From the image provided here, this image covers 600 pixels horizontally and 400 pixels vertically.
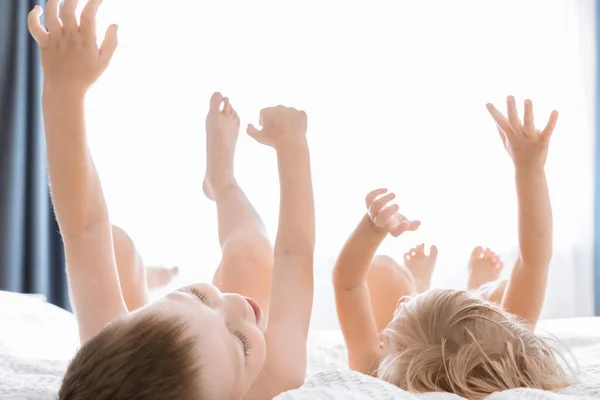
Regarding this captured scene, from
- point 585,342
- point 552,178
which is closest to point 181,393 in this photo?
point 585,342

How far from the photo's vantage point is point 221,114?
5.49 ft

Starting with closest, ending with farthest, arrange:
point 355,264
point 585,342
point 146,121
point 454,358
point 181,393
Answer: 1. point 181,393
2. point 454,358
3. point 355,264
4. point 585,342
5. point 146,121

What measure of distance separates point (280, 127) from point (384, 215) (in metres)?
0.24

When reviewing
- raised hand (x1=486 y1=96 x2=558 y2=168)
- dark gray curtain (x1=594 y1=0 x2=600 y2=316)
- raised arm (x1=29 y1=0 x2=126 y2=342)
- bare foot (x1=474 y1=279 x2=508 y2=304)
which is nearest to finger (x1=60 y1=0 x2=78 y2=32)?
raised arm (x1=29 y1=0 x2=126 y2=342)

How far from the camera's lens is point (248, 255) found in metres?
1.39

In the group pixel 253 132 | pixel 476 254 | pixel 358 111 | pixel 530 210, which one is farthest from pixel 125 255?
pixel 358 111

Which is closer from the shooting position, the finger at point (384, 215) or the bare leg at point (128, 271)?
the finger at point (384, 215)

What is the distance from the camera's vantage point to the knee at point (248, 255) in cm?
138

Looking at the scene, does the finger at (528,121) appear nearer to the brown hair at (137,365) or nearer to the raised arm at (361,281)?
the raised arm at (361,281)

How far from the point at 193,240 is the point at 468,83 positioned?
4.55 ft

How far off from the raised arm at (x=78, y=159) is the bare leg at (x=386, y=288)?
2.26 feet

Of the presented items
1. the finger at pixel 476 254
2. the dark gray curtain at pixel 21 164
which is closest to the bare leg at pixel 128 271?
the finger at pixel 476 254

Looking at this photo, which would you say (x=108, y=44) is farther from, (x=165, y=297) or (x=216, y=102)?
(x=216, y=102)

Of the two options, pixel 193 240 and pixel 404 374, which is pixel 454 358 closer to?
pixel 404 374
